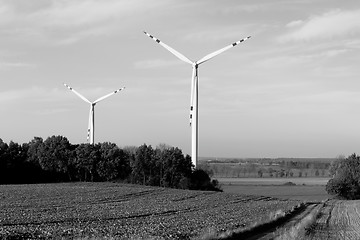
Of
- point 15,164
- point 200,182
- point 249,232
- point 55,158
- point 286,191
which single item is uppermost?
point 55,158

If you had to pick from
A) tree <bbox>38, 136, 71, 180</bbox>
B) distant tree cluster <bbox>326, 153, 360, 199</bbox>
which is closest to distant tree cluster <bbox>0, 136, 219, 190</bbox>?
tree <bbox>38, 136, 71, 180</bbox>

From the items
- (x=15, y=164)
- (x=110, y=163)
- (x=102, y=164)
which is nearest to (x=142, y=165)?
(x=110, y=163)

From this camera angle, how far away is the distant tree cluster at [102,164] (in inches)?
4592

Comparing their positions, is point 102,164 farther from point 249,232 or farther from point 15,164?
point 249,232

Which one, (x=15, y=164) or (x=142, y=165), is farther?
(x=142, y=165)

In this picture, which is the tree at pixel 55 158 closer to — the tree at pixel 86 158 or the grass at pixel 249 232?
the tree at pixel 86 158

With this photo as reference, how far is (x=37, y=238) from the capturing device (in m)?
25.7

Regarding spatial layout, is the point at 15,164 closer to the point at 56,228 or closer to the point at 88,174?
the point at 88,174

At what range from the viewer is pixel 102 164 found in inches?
4700

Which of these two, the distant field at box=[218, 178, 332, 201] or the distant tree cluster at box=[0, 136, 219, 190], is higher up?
the distant tree cluster at box=[0, 136, 219, 190]

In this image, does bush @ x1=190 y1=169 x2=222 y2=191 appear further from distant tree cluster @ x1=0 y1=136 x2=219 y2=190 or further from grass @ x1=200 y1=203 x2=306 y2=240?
grass @ x1=200 y1=203 x2=306 y2=240

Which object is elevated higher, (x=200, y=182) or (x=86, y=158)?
(x=86, y=158)

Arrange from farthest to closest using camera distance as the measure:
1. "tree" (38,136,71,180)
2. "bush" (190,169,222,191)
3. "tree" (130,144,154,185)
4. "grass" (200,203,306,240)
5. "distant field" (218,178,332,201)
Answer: "tree" (130,144,154,185), "tree" (38,136,71,180), "bush" (190,169,222,191), "distant field" (218,178,332,201), "grass" (200,203,306,240)

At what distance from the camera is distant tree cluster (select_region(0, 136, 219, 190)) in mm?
116625
